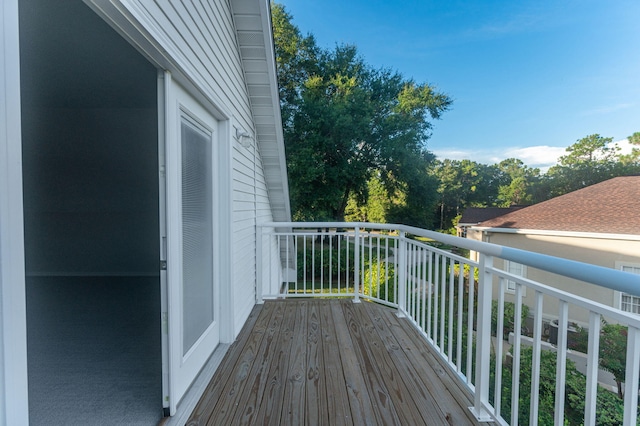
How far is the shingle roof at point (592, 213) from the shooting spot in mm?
7766

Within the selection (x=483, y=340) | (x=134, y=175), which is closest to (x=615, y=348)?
(x=483, y=340)

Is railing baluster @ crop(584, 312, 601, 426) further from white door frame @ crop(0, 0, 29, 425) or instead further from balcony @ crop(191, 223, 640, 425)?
white door frame @ crop(0, 0, 29, 425)

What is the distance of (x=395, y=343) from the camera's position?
101 inches

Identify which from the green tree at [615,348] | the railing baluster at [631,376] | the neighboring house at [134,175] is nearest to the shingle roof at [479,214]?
the green tree at [615,348]

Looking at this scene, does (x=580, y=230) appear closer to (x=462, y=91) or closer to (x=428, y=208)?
(x=428, y=208)

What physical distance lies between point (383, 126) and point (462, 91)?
30.4 ft

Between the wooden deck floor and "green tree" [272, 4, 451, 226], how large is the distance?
28.7 feet

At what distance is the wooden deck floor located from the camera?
1697 mm

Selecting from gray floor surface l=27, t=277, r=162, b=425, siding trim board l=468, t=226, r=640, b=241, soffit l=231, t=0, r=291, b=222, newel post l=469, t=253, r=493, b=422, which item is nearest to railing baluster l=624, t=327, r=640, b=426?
newel post l=469, t=253, r=493, b=422

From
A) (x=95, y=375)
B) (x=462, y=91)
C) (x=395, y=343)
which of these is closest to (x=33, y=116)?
(x=95, y=375)

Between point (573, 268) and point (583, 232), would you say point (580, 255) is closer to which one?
point (583, 232)

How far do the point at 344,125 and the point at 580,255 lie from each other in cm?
835

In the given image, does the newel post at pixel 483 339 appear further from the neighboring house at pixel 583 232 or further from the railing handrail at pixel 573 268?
the neighboring house at pixel 583 232

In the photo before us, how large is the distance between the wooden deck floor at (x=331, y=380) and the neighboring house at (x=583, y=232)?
501 centimetres
